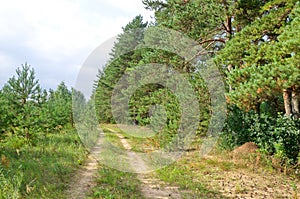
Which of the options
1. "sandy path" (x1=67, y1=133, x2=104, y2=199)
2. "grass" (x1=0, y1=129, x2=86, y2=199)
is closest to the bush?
"sandy path" (x1=67, y1=133, x2=104, y2=199)

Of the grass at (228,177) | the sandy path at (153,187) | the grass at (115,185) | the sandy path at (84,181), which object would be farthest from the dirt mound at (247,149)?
the sandy path at (84,181)

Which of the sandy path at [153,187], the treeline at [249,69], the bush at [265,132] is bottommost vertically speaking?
the sandy path at [153,187]

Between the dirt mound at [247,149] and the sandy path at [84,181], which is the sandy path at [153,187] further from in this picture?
the dirt mound at [247,149]

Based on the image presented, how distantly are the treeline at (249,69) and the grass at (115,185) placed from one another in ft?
11.8

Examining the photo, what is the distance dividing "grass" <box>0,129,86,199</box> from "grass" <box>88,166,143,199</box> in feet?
2.52

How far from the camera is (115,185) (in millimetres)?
6246

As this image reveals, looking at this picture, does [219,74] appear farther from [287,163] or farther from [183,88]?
[287,163]

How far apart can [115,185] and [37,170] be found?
2.28 metres

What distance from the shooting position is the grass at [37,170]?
529cm

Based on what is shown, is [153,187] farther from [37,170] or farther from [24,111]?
[24,111]

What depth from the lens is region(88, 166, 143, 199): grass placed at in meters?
5.51

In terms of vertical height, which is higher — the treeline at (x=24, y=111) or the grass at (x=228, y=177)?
the treeline at (x=24, y=111)

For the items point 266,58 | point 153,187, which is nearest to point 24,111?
point 153,187

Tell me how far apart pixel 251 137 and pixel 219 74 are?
3.38 m
